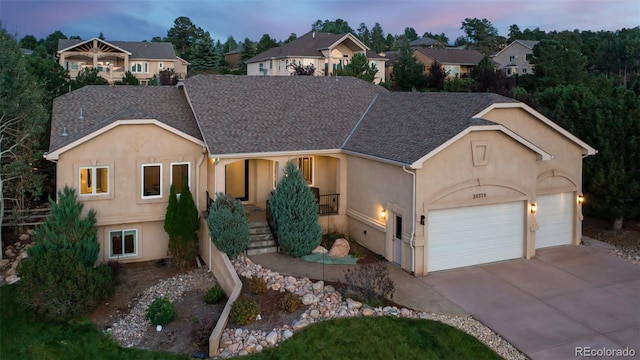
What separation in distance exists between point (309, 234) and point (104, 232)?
7.07 meters

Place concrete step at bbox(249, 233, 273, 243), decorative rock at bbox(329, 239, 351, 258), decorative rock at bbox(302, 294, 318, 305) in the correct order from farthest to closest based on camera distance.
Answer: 1. concrete step at bbox(249, 233, 273, 243)
2. decorative rock at bbox(329, 239, 351, 258)
3. decorative rock at bbox(302, 294, 318, 305)

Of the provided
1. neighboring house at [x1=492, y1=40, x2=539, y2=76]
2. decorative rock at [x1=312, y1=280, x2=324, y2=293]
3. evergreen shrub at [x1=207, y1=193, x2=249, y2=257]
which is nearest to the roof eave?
decorative rock at [x1=312, y1=280, x2=324, y2=293]

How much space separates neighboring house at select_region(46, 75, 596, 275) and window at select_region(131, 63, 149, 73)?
150ft

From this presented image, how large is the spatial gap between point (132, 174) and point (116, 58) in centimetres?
4957

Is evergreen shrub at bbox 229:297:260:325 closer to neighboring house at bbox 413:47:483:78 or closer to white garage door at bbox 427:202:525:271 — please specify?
white garage door at bbox 427:202:525:271

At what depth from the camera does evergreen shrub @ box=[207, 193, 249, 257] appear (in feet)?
51.9

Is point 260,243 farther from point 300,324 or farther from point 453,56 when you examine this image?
point 453,56

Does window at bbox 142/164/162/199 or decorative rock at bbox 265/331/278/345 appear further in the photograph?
window at bbox 142/164/162/199

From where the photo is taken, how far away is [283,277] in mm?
14883

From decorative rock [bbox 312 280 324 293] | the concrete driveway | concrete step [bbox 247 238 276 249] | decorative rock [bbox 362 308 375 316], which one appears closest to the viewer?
the concrete driveway

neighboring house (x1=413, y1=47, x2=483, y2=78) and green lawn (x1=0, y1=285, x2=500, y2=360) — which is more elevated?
neighboring house (x1=413, y1=47, x2=483, y2=78)

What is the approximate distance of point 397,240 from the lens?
54.5 feet

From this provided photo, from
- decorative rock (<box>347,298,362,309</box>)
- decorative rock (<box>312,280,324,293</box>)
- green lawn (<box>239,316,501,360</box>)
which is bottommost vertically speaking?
green lawn (<box>239,316,501,360</box>)

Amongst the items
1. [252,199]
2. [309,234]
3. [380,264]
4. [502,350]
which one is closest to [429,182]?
[380,264]
